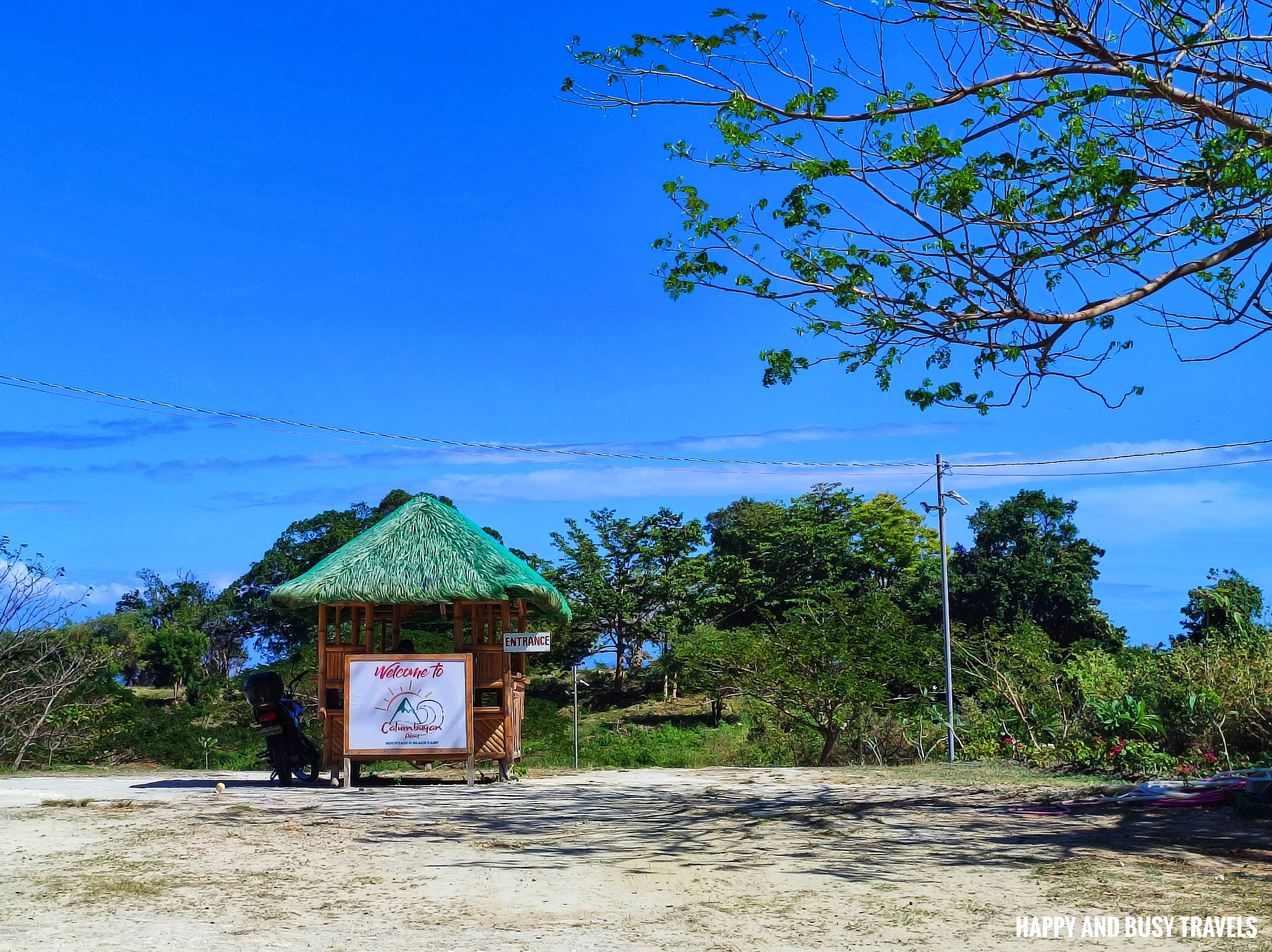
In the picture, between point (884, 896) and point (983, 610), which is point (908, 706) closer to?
point (884, 896)

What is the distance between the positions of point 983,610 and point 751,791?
2905 cm

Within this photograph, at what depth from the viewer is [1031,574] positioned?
126 ft

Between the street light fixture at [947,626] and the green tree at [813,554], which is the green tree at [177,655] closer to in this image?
the green tree at [813,554]

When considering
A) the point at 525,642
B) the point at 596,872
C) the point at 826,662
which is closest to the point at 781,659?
the point at 826,662

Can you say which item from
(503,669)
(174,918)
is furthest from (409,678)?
(174,918)

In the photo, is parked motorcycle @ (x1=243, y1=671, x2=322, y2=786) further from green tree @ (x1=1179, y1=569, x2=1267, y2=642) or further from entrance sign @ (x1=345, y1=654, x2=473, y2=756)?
green tree @ (x1=1179, y1=569, x2=1267, y2=642)

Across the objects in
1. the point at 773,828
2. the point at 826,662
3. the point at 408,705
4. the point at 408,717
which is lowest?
the point at 773,828

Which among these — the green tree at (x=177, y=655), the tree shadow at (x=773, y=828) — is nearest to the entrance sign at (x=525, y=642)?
the tree shadow at (x=773, y=828)

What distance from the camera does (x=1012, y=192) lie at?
8.72 m

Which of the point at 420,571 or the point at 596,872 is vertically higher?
the point at 420,571

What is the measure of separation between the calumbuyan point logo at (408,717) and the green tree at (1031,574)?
91.4ft

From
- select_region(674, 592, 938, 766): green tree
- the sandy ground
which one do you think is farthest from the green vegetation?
the sandy ground

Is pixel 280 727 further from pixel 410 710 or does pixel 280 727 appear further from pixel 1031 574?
pixel 1031 574

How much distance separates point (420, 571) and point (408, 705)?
155cm
